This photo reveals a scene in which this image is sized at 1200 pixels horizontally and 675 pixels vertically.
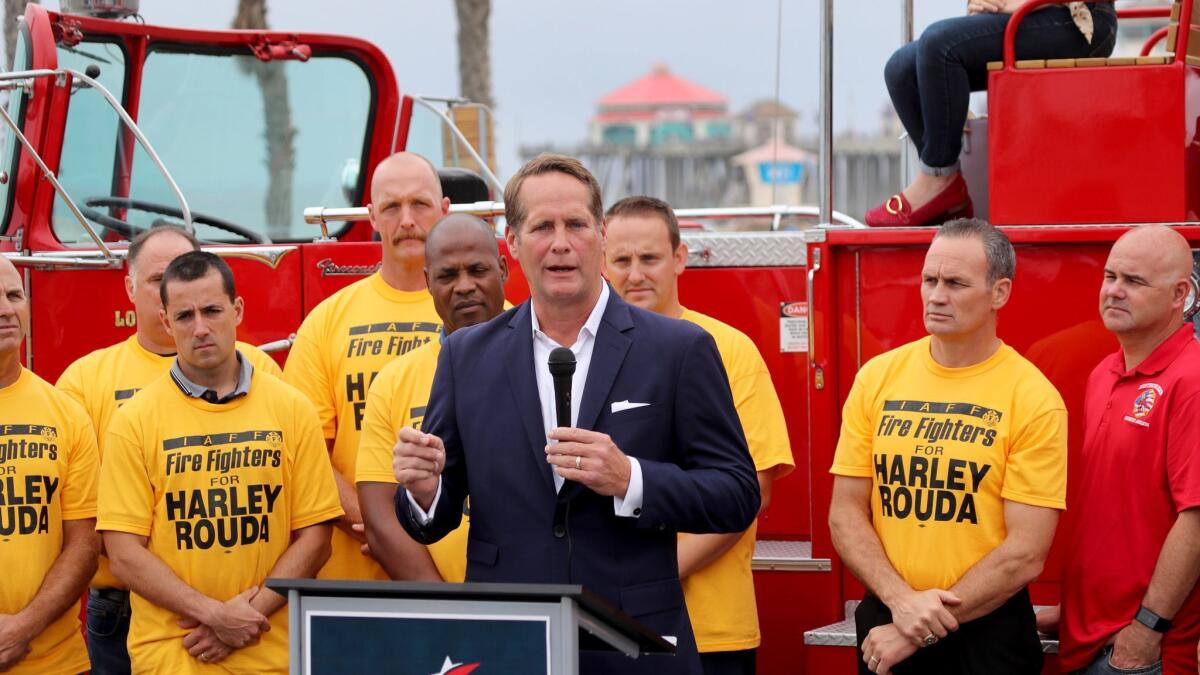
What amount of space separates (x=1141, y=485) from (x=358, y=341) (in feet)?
7.90

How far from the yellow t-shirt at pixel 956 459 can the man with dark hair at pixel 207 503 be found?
1.59m

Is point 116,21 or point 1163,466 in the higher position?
point 116,21

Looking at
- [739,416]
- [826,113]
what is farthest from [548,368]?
[826,113]

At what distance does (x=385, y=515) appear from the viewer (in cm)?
488

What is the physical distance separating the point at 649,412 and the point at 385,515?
1567mm

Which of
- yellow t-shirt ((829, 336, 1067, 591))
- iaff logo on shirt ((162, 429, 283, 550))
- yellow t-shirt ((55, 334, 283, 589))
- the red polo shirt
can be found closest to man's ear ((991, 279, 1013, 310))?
yellow t-shirt ((829, 336, 1067, 591))

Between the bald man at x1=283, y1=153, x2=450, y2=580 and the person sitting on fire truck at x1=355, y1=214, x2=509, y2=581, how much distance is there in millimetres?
233

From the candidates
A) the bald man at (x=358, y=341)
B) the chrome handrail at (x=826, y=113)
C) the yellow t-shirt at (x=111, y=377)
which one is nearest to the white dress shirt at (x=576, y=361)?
the bald man at (x=358, y=341)

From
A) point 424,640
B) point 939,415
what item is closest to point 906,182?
point 939,415

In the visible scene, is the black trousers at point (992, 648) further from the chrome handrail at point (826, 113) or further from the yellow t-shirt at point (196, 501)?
the yellow t-shirt at point (196, 501)

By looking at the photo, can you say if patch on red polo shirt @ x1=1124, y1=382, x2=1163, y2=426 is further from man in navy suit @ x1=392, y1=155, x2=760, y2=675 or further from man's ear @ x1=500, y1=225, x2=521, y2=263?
man's ear @ x1=500, y1=225, x2=521, y2=263

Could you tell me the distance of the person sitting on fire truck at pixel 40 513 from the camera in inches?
189

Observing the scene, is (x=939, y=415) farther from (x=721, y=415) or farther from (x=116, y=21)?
(x=116, y=21)

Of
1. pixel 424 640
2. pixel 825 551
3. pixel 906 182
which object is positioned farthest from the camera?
pixel 906 182
